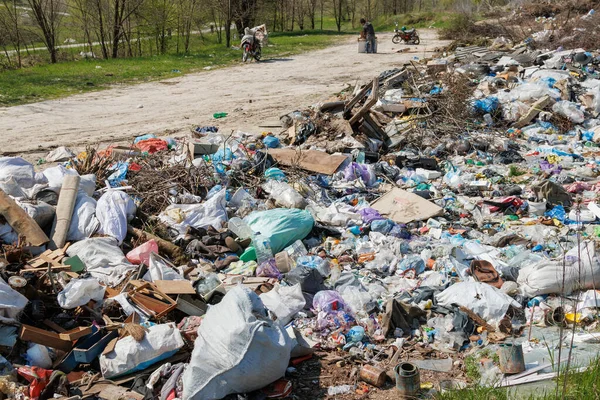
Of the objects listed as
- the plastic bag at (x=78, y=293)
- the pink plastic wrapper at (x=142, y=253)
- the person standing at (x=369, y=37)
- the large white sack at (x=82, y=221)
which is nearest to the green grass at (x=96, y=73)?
the person standing at (x=369, y=37)

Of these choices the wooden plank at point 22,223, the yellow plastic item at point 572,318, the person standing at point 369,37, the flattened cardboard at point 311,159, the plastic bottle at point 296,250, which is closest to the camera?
the yellow plastic item at point 572,318

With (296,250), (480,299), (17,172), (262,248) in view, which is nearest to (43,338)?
(262,248)

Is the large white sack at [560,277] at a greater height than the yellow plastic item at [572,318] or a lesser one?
greater

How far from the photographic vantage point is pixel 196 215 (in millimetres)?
5980

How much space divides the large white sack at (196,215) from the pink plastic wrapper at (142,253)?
63cm

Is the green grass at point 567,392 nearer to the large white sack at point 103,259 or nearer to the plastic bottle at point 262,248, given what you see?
the plastic bottle at point 262,248

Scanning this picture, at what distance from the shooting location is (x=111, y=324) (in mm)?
3992

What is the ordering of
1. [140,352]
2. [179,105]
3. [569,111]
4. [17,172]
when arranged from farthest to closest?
1. [179,105]
2. [569,111]
3. [17,172]
4. [140,352]

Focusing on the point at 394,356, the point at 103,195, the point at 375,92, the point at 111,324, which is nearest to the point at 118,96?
the point at 375,92

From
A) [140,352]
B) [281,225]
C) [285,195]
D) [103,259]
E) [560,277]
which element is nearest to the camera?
[140,352]

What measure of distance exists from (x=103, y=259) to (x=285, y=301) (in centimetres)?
167

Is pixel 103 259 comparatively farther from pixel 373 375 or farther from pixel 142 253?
pixel 373 375

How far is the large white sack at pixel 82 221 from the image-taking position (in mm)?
5363

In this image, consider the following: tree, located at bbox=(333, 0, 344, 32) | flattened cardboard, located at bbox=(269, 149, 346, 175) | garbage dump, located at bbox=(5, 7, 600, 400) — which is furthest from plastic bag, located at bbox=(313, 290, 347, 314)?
tree, located at bbox=(333, 0, 344, 32)
